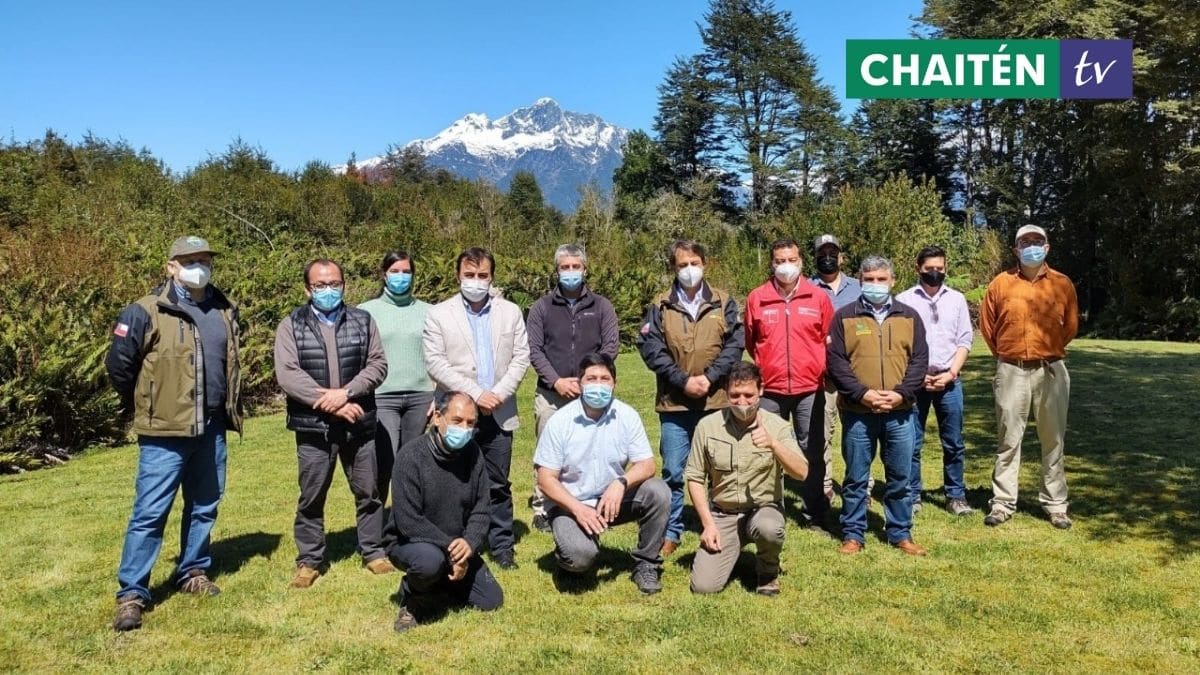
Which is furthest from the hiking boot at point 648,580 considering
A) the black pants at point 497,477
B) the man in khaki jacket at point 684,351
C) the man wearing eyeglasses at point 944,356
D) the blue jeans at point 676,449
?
the man wearing eyeglasses at point 944,356

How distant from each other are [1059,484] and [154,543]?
19.5 feet

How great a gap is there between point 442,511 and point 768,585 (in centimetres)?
188

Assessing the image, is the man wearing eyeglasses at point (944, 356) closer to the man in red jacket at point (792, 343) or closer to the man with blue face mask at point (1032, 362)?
the man with blue face mask at point (1032, 362)

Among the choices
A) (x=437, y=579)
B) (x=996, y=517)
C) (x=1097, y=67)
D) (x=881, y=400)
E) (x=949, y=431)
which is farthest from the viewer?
(x=1097, y=67)

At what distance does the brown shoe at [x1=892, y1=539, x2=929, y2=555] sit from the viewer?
16.4 feet

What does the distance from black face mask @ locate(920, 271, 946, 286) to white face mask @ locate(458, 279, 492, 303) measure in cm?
333

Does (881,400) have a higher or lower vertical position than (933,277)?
lower

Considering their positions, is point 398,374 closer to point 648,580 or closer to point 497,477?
point 497,477

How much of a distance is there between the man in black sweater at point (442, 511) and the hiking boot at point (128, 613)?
1368 mm

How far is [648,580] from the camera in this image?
445 cm

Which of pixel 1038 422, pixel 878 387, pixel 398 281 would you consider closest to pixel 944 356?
pixel 1038 422

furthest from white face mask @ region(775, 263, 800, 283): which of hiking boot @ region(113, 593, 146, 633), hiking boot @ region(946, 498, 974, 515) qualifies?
hiking boot @ region(113, 593, 146, 633)

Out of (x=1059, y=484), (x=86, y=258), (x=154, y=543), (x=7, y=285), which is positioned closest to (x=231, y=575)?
(x=154, y=543)

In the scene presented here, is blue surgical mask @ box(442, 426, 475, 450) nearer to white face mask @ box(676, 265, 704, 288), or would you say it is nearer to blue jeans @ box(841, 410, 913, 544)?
white face mask @ box(676, 265, 704, 288)
